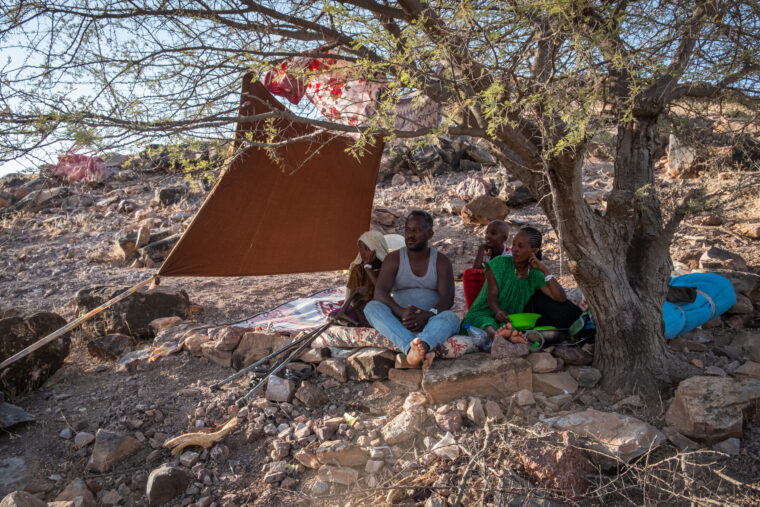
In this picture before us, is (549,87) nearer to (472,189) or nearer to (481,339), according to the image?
(481,339)

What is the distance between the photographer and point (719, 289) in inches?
144

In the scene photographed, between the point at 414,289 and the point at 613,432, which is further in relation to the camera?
the point at 414,289

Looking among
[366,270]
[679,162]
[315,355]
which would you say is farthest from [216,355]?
[679,162]

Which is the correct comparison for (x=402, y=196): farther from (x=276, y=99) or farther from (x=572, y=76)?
(x=572, y=76)

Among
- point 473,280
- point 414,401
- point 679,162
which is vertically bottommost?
point 414,401

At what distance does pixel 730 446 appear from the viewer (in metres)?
2.48

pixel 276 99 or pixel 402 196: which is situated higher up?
pixel 276 99

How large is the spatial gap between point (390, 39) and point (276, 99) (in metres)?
2.26

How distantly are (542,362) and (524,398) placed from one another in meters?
0.30

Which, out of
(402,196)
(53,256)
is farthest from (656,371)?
(53,256)

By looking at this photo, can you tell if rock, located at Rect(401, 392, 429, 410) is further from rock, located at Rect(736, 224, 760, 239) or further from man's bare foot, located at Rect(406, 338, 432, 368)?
rock, located at Rect(736, 224, 760, 239)

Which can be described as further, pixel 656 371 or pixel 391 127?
pixel 656 371

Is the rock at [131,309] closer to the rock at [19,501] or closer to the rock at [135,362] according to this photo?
the rock at [135,362]

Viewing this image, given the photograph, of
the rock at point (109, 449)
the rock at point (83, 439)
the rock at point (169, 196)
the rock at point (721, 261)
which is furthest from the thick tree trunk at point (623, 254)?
the rock at point (169, 196)
